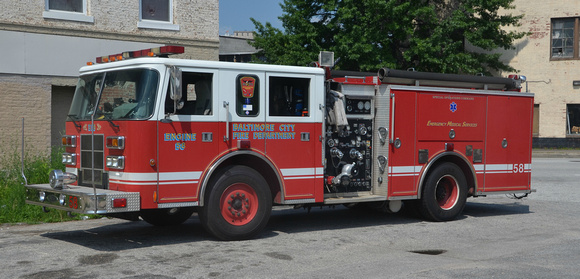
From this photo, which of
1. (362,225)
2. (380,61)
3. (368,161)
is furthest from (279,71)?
(380,61)

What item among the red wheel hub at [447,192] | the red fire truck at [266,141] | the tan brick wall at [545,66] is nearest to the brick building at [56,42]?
the red fire truck at [266,141]

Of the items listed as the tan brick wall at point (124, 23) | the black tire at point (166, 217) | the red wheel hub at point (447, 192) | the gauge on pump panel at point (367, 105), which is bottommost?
the black tire at point (166, 217)

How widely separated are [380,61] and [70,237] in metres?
17.8

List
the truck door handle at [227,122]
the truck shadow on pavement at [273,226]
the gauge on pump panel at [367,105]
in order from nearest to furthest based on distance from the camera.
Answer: the truck door handle at [227,122], the truck shadow on pavement at [273,226], the gauge on pump panel at [367,105]

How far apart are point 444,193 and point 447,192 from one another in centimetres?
7

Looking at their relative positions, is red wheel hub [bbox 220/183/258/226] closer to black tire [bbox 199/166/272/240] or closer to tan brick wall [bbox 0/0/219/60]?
black tire [bbox 199/166/272/240]

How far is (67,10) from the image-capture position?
50.4 feet

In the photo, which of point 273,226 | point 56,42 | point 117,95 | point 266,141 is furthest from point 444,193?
point 56,42

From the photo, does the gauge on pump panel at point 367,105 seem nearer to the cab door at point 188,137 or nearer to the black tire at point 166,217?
the cab door at point 188,137

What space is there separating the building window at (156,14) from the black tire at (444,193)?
8522 mm

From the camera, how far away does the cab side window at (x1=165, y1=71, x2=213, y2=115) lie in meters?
8.57

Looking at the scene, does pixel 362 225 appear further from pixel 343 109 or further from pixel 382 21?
pixel 382 21

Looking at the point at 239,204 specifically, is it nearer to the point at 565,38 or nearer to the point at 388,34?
the point at 388,34

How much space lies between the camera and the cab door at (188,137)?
8.29 meters
